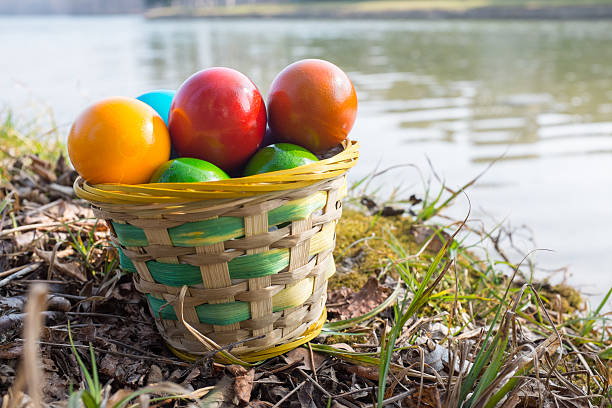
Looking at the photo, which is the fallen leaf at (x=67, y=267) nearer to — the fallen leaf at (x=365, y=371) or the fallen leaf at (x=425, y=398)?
the fallen leaf at (x=365, y=371)

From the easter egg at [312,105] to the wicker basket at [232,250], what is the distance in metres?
0.18

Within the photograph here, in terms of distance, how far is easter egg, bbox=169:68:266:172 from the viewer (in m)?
1.52

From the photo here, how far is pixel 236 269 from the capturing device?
1338mm

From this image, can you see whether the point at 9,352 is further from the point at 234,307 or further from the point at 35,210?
the point at 35,210

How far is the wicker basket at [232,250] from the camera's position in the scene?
4.06ft

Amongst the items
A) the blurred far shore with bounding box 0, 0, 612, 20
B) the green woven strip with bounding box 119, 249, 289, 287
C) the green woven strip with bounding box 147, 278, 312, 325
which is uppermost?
the green woven strip with bounding box 119, 249, 289, 287

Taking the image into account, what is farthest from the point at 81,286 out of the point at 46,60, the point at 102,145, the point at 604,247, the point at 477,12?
the point at 477,12

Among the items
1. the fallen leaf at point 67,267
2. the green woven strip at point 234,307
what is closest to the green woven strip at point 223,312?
the green woven strip at point 234,307

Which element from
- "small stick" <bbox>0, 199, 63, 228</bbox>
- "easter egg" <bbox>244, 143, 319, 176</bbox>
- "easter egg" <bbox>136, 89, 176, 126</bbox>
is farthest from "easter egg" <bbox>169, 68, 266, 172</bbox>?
"small stick" <bbox>0, 199, 63, 228</bbox>

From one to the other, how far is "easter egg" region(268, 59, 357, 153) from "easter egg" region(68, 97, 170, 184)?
16.0 inches

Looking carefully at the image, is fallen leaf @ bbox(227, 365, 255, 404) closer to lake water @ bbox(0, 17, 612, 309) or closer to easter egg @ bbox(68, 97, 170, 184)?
easter egg @ bbox(68, 97, 170, 184)

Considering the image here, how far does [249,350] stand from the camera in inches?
58.2

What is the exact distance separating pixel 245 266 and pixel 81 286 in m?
0.81

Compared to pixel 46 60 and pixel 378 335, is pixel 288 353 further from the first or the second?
pixel 46 60
